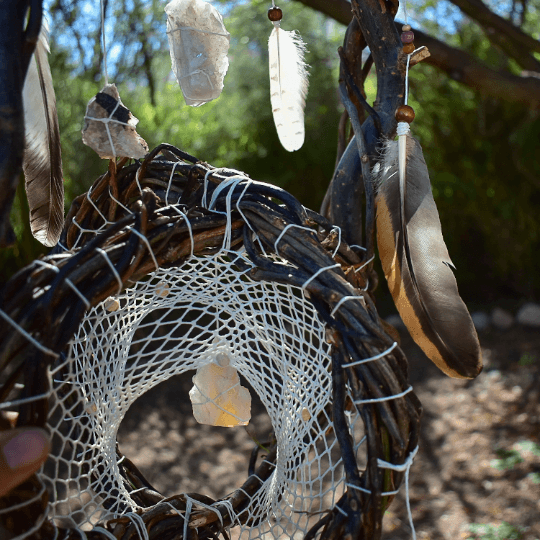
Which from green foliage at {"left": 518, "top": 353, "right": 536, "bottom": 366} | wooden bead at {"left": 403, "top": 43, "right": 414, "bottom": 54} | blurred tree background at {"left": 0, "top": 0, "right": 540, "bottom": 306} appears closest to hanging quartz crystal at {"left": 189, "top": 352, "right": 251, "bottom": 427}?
wooden bead at {"left": 403, "top": 43, "right": 414, "bottom": 54}

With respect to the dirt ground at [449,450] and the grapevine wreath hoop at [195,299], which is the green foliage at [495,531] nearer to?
the dirt ground at [449,450]

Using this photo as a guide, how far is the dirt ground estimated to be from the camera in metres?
1.71

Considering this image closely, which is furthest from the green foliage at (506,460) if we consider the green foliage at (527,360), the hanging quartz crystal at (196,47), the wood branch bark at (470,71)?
the hanging quartz crystal at (196,47)

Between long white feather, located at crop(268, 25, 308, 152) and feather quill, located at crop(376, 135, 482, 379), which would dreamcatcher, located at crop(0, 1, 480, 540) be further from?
long white feather, located at crop(268, 25, 308, 152)

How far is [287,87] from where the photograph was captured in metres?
0.88

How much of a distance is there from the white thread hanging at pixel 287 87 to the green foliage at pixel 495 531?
1.41 meters

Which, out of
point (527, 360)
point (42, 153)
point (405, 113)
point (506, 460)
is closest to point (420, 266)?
point (405, 113)

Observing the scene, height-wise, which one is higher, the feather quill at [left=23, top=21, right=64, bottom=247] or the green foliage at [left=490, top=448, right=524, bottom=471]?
the feather quill at [left=23, top=21, right=64, bottom=247]

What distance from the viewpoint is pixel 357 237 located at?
726 mm

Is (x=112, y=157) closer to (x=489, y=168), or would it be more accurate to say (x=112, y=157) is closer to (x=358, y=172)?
(x=358, y=172)

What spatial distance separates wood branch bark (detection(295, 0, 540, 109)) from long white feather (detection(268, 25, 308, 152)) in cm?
92

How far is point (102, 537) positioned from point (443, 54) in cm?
166

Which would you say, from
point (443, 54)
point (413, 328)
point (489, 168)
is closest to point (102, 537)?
point (413, 328)

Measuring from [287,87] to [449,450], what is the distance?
1.76m
